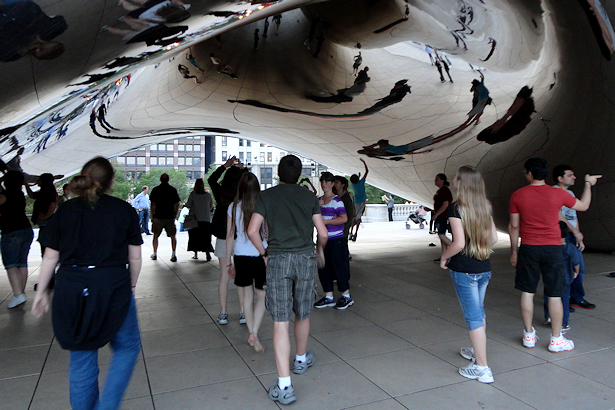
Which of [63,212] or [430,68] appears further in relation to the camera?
[430,68]

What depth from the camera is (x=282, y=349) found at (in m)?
3.07

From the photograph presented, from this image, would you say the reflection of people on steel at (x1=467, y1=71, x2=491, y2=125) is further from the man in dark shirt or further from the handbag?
the man in dark shirt

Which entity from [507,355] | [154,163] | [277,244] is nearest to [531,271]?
[507,355]

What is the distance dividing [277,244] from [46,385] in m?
2.03

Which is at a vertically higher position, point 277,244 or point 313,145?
point 313,145

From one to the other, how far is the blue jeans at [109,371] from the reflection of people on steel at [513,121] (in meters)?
6.80

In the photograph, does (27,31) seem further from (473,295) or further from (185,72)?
(185,72)

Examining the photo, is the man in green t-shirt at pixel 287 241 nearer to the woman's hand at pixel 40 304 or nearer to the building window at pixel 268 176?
the woman's hand at pixel 40 304

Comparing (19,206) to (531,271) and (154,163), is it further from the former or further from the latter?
(154,163)

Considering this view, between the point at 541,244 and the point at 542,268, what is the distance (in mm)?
240

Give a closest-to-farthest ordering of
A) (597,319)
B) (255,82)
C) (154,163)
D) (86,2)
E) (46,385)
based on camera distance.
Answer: (86,2), (46,385), (597,319), (255,82), (154,163)

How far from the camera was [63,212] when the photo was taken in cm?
239

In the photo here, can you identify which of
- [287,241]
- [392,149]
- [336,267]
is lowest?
[336,267]

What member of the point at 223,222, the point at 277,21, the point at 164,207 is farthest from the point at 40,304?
the point at 164,207
